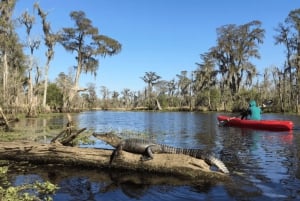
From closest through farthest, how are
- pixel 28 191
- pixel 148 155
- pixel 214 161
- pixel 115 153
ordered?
pixel 28 191
pixel 214 161
pixel 148 155
pixel 115 153

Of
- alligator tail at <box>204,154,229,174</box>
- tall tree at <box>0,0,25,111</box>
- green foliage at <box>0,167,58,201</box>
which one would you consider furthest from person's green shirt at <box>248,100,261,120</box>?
tall tree at <box>0,0,25,111</box>

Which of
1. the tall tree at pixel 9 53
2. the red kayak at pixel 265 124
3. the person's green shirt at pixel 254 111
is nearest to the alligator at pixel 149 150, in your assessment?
the red kayak at pixel 265 124

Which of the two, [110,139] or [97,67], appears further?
[97,67]

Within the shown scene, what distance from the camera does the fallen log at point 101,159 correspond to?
9.51 metres

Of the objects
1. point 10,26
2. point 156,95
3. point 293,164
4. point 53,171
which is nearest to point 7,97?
point 10,26

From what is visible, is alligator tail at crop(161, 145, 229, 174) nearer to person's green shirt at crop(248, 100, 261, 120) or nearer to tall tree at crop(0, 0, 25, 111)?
person's green shirt at crop(248, 100, 261, 120)

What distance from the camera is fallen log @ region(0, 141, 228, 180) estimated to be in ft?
31.2

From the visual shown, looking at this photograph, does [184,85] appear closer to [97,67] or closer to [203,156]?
[97,67]

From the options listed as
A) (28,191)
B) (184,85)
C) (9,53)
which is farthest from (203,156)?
(184,85)

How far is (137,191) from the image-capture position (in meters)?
8.83

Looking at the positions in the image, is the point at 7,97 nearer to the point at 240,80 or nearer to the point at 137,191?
the point at 137,191

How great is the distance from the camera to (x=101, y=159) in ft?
34.6

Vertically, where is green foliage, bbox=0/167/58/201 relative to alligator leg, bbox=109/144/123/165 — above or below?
below

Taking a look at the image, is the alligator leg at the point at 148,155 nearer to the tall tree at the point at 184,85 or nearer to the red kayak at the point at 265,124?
the red kayak at the point at 265,124
